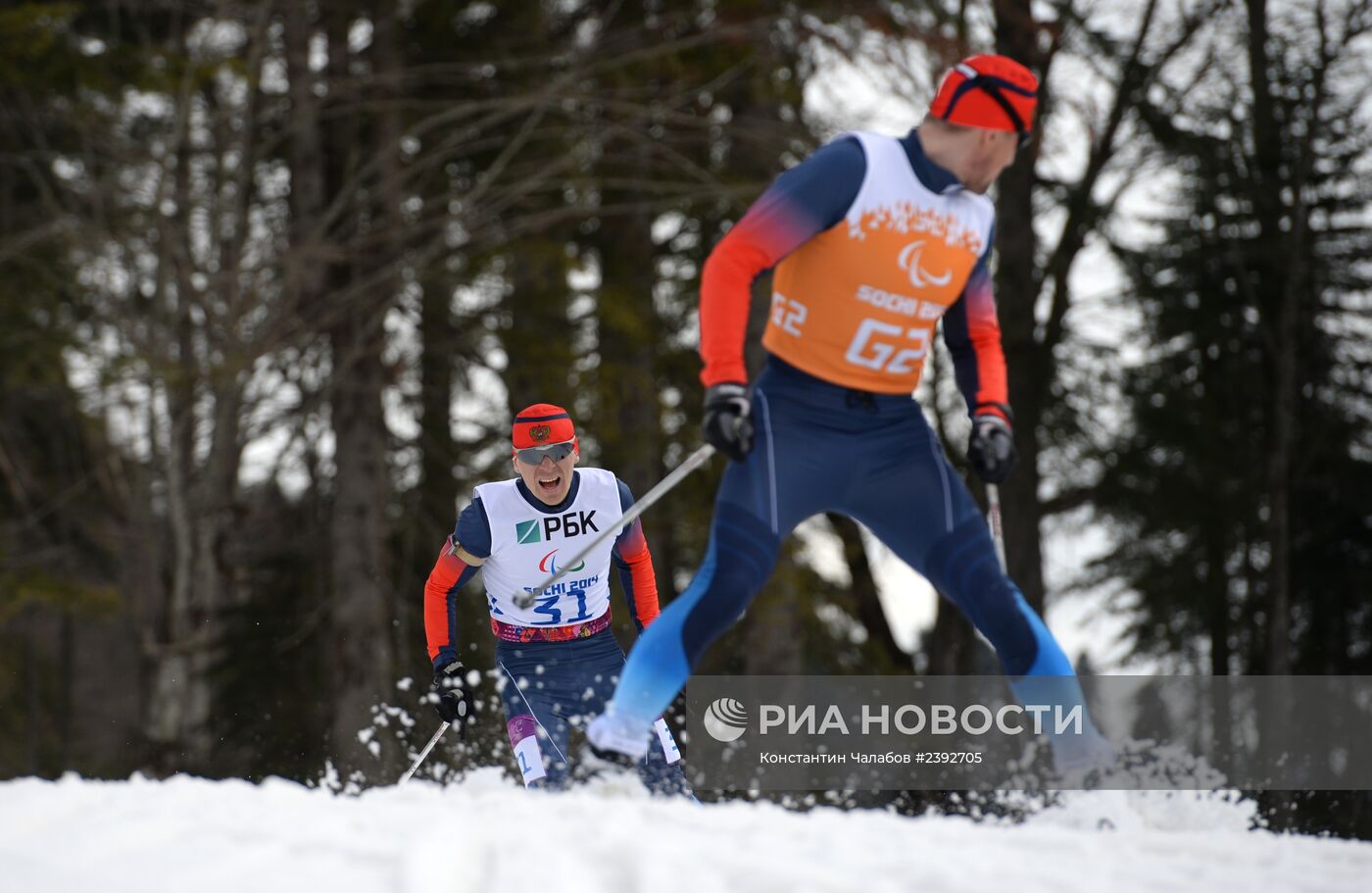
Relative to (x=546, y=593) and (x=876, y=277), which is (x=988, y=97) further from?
(x=546, y=593)

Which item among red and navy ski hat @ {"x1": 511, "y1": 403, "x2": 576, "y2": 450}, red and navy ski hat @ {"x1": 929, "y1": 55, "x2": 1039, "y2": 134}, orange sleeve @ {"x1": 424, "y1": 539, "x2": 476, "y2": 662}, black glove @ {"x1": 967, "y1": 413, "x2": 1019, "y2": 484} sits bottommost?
orange sleeve @ {"x1": 424, "y1": 539, "x2": 476, "y2": 662}

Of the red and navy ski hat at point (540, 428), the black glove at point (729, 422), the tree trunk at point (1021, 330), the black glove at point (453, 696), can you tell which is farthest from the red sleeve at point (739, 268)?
the tree trunk at point (1021, 330)

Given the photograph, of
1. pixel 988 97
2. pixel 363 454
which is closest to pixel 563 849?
pixel 988 97

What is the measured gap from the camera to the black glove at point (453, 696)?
16.1 ft

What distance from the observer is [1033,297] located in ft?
41.6

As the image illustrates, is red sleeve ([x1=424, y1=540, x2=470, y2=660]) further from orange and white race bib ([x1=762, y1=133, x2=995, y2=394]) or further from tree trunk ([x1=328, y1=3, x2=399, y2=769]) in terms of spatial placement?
tree trunk ([x1=328, y1=3, x2=399, y2=769])

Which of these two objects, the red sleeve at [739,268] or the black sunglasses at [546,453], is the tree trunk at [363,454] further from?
the red sleeve at [739,268]

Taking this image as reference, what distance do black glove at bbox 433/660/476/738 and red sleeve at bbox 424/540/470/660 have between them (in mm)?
125

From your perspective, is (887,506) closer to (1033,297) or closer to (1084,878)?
(1084,878)

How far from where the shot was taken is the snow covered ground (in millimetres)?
2998

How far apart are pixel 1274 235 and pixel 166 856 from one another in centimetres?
1288

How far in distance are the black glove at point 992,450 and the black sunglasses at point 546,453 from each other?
149cm

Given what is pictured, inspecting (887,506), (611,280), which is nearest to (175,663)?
(611,280)

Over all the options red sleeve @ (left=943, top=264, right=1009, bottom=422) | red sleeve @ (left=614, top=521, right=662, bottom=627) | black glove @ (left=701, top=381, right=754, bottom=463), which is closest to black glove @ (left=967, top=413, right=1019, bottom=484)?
red sleeve @ (left=943, top=264, right=1009, bottom=422)
